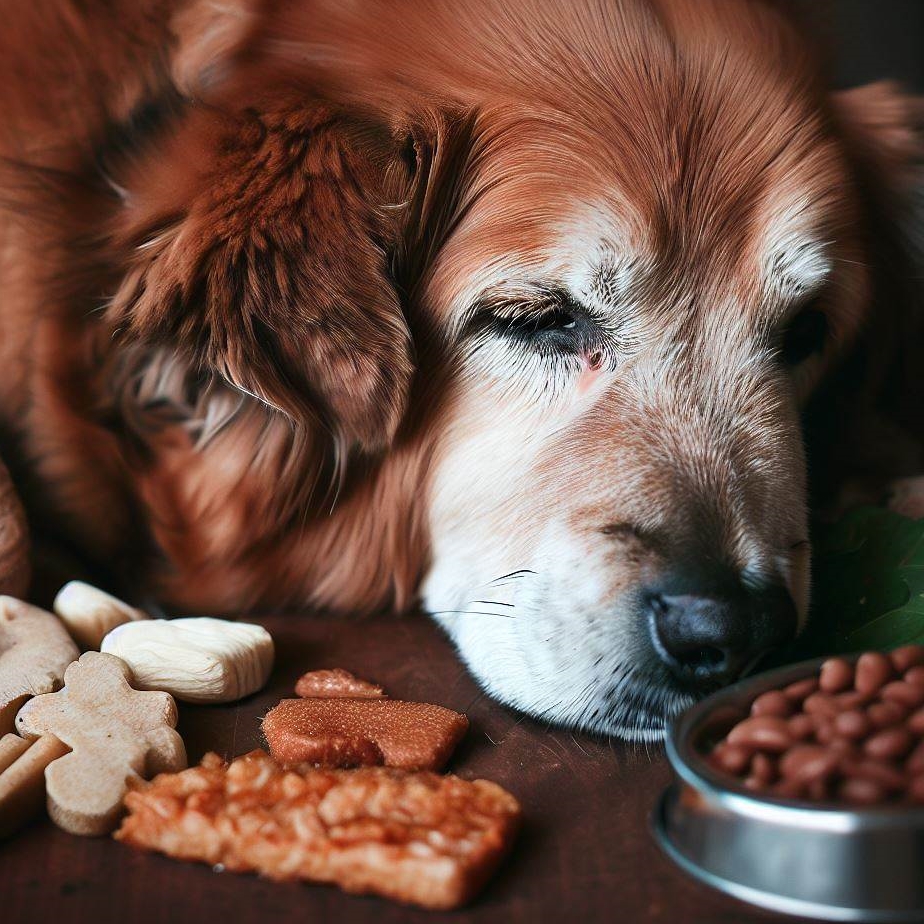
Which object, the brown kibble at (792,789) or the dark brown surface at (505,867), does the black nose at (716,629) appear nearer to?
the dark brown surface at (505,867)

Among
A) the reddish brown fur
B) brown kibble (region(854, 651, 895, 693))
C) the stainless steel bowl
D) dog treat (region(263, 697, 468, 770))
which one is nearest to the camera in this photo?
the stainless steel bowl

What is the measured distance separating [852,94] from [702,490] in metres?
0.86

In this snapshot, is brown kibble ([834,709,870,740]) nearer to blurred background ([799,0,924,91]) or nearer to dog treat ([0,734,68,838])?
dog treat ([0,734,68,838])

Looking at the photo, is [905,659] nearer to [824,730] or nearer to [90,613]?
[824,730]

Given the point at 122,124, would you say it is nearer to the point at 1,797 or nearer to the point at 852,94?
the point at 1,797

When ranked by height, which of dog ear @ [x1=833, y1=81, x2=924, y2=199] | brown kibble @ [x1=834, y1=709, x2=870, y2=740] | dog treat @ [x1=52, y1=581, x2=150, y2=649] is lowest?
dog treat @ [x1=52, y1=581, x2=150, y2=649]

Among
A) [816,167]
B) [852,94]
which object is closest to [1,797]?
[816,167]

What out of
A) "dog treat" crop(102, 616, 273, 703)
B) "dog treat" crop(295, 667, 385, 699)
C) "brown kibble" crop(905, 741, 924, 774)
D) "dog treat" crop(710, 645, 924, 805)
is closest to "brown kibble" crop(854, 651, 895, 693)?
"dog treat" crop(710, 645, 924, 805)

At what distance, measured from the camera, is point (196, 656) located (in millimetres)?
1418

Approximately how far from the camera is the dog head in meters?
1.35

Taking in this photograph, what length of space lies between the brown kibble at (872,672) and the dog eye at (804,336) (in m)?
0.54

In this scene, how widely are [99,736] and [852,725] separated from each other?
2.79 ft

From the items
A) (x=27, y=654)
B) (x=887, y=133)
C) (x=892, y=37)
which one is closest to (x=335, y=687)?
(x=27, y=654)

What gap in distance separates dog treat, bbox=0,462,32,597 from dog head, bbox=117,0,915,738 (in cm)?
40
